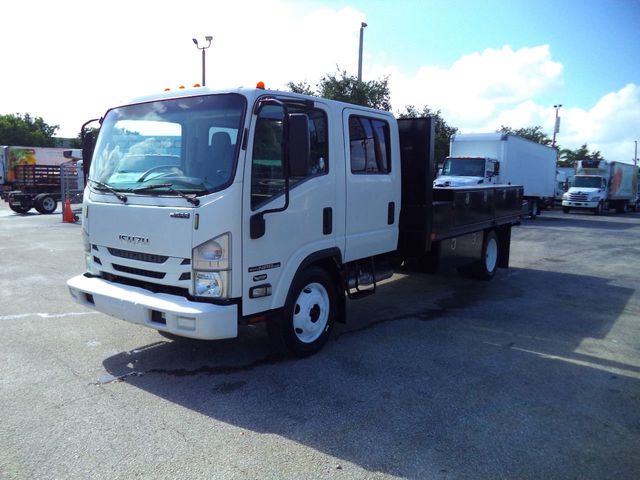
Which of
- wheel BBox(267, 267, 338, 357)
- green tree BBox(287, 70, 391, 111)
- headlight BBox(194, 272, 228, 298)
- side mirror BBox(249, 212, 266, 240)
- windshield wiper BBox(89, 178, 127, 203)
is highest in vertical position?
green tree BBox(287, 70, 391, 111)

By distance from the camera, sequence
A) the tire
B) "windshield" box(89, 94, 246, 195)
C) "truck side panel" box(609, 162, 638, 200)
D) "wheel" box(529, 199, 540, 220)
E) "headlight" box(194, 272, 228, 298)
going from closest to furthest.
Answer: "headlight" box(194, 272, 228, 298) < "windshield" box(89, 94, 246, 195) < the tire < "wheel" box(529, 199, 540, 220) < "truck side panel" box(609, 162, 638, 200)

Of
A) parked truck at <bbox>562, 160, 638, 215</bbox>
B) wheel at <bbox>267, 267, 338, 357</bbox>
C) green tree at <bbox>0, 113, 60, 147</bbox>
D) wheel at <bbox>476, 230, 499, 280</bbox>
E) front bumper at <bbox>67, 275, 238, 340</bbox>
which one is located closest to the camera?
front bumper at <bbox>67, 275, 238, 340</bbox>

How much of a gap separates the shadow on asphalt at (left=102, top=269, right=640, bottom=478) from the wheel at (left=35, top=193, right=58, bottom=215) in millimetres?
19512

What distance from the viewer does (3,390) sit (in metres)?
4.23

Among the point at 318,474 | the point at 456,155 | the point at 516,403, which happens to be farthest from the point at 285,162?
the point at 456,155

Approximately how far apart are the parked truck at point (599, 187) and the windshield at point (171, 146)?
30.9m

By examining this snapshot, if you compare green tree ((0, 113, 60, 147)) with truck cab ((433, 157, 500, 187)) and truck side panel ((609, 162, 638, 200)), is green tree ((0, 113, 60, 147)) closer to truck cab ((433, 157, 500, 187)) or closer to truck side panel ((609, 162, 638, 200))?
truck cab ((433, 157, 500, 187))

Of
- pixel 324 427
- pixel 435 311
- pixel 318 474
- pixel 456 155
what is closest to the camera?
pixel 318 474

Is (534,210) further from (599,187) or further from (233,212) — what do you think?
Answer: (233,212)

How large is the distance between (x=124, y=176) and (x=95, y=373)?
1832 millimetres

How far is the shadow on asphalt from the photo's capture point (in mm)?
3404

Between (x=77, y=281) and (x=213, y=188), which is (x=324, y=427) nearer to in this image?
(x=213, y=188)

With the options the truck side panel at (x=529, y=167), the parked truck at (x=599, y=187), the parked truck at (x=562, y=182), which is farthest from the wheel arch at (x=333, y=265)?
the parked truck at (x=562, y=182)

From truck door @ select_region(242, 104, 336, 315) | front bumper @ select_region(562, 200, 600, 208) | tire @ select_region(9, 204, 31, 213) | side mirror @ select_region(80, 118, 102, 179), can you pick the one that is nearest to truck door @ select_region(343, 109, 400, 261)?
truck door @ select_region(242, 104, 336, 315)
